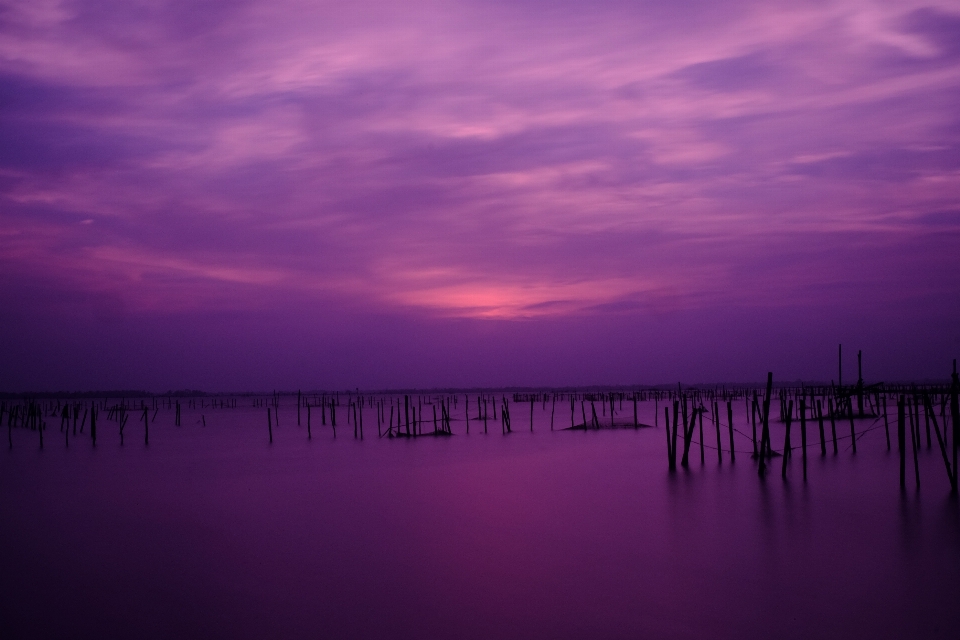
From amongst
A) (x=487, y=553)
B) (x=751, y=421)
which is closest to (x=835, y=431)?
(x=487, y=553)

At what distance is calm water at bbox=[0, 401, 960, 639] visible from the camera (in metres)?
7.17

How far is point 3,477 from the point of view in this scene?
18047 millimetres

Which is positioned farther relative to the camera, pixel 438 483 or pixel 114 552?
pixel 438 483

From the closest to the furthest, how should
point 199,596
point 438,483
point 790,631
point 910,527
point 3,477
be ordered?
point 790,631 < point 199,596 < point 910,527 < point 438,483 < point 3,477

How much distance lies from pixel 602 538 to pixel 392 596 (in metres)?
3.67

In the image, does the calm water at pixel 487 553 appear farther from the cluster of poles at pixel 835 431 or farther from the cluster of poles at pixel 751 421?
the cluster of poles at pixel 751 421

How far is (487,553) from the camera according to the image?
9.97 metres

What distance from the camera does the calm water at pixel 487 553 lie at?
7.17m

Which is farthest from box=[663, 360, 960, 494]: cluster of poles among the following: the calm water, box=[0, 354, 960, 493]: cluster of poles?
the calm water

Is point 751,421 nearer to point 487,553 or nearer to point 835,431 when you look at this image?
point 835,431

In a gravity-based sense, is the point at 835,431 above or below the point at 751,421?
above

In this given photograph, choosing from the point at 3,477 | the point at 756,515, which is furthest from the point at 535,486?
the point at 3,477

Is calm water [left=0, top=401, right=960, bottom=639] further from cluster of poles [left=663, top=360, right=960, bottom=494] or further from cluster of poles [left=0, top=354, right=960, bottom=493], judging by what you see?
cluster of poles [left=0, top=354, right=960, bottom=493]

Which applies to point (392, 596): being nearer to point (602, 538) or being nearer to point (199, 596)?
point (199, 596)
